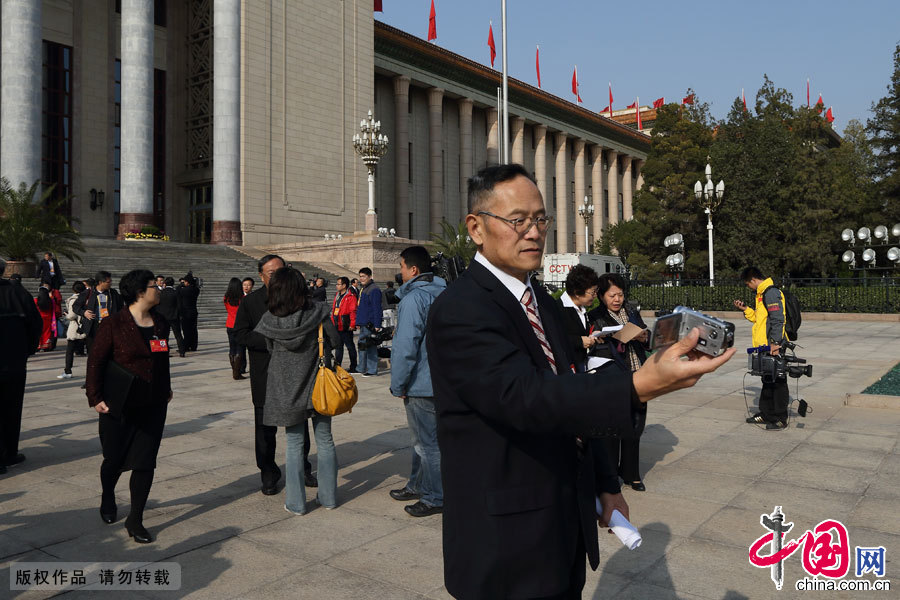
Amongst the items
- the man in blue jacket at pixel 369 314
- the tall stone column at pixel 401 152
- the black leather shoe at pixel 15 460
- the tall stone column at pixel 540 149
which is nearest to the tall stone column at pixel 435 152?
the tall stone column at pixel 401 152

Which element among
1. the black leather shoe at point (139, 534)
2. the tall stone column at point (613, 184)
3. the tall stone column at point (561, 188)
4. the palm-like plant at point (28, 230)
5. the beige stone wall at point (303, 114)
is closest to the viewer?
the black leather shoe at point (139, 534)

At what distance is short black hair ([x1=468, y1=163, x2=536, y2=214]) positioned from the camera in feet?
6.63

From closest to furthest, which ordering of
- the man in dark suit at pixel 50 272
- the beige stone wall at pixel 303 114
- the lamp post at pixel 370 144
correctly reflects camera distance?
the man in dark suit at pixel 50 272
the lamp post at pixel 370 144
the beige stone wall at pixel 303 114

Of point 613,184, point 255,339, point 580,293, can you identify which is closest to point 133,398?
point 255,339

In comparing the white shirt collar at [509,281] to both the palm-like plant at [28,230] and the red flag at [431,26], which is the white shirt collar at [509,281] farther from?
the red flag at [431,26]

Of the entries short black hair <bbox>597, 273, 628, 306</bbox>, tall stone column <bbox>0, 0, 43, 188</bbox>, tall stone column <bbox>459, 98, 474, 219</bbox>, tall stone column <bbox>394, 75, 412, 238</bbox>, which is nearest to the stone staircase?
tall stone column <bbox>0, 0, 43, 188</bbox>

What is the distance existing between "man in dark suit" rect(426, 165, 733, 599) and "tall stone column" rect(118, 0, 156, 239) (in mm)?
31130

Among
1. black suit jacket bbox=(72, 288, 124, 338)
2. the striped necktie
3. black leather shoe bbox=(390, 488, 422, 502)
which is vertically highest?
the striped necktie

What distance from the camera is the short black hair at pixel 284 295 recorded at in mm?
4918

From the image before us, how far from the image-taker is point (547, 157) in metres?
57.2

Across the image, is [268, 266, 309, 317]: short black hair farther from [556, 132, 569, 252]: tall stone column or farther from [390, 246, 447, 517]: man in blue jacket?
[556, 132, 569, 252]: tall stone column

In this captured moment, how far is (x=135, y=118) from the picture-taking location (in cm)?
2956

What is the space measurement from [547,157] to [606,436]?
57495 mm

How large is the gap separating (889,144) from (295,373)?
48.4 metres
